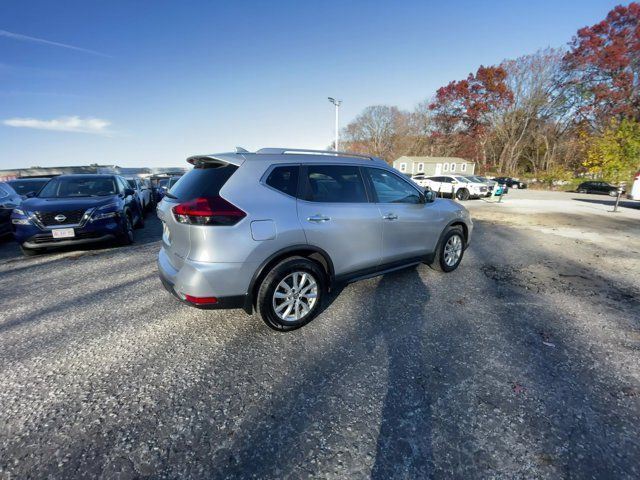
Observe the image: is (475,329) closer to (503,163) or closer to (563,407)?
(563,407)

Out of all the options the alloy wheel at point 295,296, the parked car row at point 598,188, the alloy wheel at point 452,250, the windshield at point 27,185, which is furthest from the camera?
the parked car row at point 598,188

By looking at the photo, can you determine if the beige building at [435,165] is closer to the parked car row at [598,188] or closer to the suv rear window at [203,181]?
the parked car row at [598,188]

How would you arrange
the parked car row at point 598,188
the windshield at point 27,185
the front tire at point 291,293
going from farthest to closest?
1. the parked car row at point 598,188
2. the windshield at point 27,185
3. the front tire at point 291,293

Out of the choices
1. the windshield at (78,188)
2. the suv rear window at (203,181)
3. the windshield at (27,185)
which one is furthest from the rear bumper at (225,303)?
the windshield at (27,185)

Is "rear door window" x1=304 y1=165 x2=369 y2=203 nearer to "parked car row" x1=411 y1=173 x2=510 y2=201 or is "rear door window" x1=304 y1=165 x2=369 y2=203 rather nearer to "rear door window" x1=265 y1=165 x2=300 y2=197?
"rear door window" x1=265 y1=165 x2=300 y2=197

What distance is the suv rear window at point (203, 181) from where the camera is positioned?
2.69 m

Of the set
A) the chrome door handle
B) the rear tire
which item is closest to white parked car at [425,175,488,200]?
the rear tire

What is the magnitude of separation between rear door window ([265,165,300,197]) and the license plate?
4.75m

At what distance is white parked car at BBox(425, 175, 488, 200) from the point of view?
1884 cm

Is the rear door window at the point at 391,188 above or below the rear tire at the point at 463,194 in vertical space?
above

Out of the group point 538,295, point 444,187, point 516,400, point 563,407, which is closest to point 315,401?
point 516,400

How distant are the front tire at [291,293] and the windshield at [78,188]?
18.4ft

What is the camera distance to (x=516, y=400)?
2.17m

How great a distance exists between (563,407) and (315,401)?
5.89 feet
